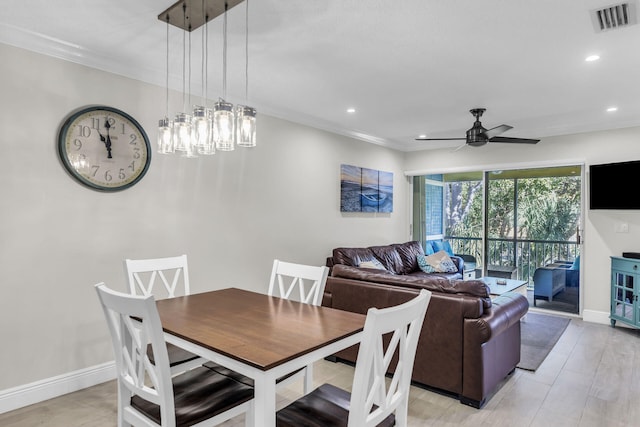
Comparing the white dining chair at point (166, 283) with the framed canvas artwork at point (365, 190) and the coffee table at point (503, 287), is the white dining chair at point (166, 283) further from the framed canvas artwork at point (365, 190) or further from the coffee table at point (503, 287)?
the coffee table at point (503, 287)

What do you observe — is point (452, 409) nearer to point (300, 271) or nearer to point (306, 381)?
point (306, 381)

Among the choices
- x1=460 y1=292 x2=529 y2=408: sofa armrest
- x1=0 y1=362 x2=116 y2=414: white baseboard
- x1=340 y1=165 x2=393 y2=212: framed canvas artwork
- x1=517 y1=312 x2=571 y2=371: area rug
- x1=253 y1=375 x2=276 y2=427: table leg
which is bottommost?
x1=517 y1=312 x2=571 y2=371: area rug

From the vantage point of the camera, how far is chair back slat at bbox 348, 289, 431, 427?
1.29 metres

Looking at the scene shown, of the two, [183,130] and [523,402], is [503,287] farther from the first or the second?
[183,130]

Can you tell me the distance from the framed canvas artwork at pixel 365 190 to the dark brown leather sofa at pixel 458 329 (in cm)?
223

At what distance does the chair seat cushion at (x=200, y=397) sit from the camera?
5.26ft

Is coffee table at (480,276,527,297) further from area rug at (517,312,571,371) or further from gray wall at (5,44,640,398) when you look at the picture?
gray wall at (5,44,640,398)

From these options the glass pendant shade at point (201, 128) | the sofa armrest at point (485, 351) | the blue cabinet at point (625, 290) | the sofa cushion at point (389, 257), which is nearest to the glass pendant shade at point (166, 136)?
the glass pendant shade at point (201, 128)

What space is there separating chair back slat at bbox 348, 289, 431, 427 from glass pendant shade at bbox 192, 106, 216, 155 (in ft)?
4.49

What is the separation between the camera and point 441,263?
222 inches

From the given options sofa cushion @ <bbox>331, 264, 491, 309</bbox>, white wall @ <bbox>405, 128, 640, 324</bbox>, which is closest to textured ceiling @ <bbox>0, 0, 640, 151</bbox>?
white wall @ <bbox>405, 128, 640, 324</bbox>

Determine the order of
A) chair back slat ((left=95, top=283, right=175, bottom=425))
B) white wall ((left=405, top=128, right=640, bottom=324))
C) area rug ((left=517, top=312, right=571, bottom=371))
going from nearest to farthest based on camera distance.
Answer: chair back slat ((left=95, top=283, right=175, bottom=425)), area rug ((left=517, top=312, right=571, bottom=371)), white wall ((left=405, top=128, right=640, bottom=324))

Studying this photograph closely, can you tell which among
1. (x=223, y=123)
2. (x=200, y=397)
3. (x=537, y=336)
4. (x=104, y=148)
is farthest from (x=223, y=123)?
(x=537, y=336)

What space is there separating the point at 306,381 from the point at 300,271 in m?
0.68
